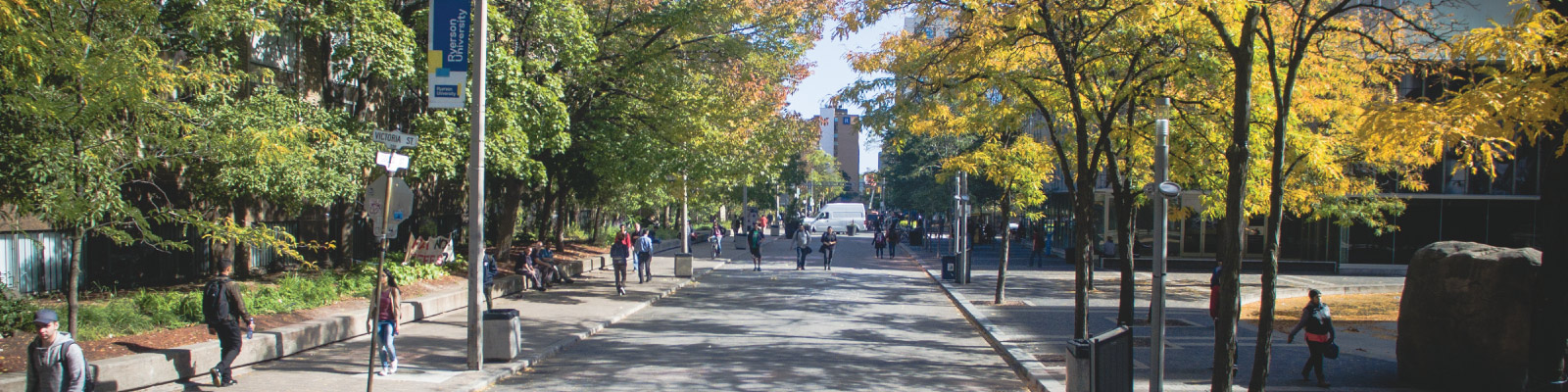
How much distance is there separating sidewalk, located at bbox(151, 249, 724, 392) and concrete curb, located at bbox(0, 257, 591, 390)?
95 mm

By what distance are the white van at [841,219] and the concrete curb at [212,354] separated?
5060 cm

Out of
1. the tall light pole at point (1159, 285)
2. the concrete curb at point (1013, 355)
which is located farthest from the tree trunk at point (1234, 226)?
the concrete curb at point (1013, 355)

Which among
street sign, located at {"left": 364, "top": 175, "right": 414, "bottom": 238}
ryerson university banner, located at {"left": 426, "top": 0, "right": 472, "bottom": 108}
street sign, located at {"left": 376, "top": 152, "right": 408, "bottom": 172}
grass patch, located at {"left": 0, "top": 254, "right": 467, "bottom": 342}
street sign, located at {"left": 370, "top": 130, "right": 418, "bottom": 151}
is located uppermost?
ryerson university banner, located at {"left": 426, "top": 0, "right": 472, "bottom": 108}

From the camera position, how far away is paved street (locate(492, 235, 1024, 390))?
10109 mm

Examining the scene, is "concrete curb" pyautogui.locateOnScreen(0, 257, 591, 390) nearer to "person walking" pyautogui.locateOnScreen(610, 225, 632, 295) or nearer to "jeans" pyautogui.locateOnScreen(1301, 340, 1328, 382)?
"person walking" pyautogui.locateOnScreen(610, 225, 632, 295)

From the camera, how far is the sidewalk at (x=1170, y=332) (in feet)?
35.1

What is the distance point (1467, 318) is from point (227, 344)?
12.8 m

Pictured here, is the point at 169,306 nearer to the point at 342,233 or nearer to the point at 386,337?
the point at 386,337

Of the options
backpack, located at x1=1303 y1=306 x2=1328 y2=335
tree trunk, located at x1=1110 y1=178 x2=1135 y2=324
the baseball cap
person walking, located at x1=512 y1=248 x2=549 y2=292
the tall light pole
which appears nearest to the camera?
the baseball cap

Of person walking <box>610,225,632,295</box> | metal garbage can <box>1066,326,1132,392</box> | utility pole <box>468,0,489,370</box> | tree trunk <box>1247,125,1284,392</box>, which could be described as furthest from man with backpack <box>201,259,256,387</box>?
person walking <box>610,225,632,295</box>

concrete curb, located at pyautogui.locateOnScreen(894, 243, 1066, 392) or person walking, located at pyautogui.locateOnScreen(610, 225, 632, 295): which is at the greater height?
person walking, located at pyautogui.locateOnScreen(610, 225, 632, 295)

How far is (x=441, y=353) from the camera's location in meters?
11.4

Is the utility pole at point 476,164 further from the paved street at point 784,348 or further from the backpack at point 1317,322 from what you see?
the backpack at point 1317,322

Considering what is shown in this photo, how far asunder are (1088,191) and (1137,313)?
556 cm
